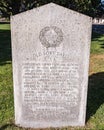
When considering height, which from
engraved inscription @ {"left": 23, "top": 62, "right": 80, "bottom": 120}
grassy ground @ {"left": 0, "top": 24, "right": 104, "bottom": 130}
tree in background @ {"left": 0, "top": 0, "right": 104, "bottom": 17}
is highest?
tree in background @ {"left": 0, "top": 0, "right": 104, "bottom": 17}

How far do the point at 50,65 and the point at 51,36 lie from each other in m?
0.48

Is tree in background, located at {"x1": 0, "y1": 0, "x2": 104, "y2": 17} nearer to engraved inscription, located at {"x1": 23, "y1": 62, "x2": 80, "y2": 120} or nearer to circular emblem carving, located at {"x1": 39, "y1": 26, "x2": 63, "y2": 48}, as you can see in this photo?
engraved inscription, located at {"x1": 23, "y1": 62, "x2": 80, "y2": 120}

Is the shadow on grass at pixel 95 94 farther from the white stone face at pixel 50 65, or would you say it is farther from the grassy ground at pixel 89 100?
the white stone face at pixel 50 65

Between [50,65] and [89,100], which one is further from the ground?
[50,65]

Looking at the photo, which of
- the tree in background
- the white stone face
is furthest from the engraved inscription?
the tree in background

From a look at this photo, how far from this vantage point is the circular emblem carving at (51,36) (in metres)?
4.86

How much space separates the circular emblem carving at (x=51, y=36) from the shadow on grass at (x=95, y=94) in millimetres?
1728

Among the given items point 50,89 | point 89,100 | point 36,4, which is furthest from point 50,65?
point 36,4

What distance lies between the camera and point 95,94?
7262mm

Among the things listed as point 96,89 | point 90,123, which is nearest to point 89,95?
point 96,89

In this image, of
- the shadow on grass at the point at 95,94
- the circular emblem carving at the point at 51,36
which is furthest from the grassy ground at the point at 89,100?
the circular emblem carving at the point at 51,36

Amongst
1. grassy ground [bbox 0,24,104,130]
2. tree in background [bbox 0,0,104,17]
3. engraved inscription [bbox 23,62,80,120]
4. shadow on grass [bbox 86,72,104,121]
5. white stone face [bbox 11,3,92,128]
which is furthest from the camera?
tree in background [bbox 0,0,104,17]

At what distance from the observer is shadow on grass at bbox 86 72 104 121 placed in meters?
6.26

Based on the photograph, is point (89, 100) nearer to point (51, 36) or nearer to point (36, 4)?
point (51, 36)
